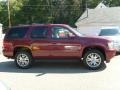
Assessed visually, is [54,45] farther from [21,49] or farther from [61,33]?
[21,49]

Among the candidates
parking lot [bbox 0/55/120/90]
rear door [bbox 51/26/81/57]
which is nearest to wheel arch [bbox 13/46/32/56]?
parking lot [bbox 0/55/120/90]

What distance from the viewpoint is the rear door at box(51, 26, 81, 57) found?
40.9ft

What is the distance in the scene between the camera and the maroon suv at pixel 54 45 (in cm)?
1238

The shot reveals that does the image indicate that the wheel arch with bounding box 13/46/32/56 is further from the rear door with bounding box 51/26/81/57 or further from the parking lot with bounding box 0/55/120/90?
the rear door with bounding box 51/26/81/57

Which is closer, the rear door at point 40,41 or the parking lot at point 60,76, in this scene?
the parking lot at point 60,76

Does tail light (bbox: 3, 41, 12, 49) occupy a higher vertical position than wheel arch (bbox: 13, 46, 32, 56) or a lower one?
higher

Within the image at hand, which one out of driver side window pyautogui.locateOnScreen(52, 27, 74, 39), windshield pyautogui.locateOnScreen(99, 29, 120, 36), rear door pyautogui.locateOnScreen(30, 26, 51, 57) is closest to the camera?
driver side window pyautogui.locateOnScreen(52, 27, 74, 39)

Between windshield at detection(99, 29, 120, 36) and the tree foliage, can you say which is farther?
the tree foliage

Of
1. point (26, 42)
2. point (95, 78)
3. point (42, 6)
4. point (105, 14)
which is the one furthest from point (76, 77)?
point (42, 6)

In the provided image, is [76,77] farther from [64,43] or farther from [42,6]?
[42,6]

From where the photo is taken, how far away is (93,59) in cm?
1245

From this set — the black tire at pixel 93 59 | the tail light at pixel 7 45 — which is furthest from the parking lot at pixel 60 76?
the tail light at pixel 7 45

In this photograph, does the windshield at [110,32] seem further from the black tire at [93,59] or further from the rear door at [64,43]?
the rear door at [64,43]

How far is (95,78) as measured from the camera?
10.6 metres
